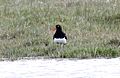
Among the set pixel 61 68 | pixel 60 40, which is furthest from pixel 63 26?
pixel 61 68

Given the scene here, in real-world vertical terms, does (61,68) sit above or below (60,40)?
below

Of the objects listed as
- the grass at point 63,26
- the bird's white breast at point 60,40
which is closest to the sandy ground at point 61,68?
the grass at point 63,26

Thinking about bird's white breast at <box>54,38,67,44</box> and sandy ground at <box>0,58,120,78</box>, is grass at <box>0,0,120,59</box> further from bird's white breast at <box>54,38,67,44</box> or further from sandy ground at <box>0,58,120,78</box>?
sandy ground at <box>0,58,120,78</box>

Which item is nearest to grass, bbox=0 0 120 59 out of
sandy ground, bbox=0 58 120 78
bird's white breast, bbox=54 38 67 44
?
bird's white breast, bbox=54 38 67 44

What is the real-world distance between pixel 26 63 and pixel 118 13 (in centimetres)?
573

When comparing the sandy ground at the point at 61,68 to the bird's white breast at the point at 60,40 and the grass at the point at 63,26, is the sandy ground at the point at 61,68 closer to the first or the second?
the grass at the point at 63,26

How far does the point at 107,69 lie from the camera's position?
1127cm

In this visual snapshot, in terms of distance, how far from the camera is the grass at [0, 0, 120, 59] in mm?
12688

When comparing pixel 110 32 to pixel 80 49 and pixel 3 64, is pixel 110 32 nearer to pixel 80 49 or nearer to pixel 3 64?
pixel 80 49

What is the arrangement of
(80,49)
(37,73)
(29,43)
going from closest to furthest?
(37,73) < (80,49) < (29,43)

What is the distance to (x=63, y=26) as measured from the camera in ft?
52.4

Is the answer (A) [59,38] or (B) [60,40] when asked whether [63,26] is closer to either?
(A) [59,38]

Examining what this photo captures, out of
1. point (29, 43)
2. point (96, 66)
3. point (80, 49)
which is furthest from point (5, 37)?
point (96, 66)

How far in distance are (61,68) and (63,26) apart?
461 cm
